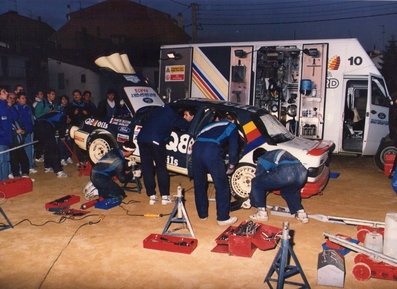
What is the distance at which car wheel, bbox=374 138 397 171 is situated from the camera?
33.3ft

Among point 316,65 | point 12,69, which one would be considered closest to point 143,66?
point 12,69

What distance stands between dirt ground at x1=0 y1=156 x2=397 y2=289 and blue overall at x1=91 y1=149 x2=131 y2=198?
1.21 feet

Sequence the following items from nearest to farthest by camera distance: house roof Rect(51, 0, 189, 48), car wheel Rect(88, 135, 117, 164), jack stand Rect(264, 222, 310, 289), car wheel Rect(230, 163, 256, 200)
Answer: jack stand Rect(264, 222, 310, 289) < car wheel Rect(230, 163, 256, 200) < car wheel Rect(88, 135, 117, 164) < house roof Rect(51, 0, 189, 48)

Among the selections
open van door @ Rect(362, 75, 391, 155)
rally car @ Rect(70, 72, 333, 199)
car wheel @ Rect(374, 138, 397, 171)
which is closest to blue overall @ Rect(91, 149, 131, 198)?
rally car @ Rect(70, 72, 333, 199)

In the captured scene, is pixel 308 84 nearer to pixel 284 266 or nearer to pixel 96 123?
pixel 96 123

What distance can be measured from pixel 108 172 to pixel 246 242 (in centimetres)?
317

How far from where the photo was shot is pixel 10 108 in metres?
8.52

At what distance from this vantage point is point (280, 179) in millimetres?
5887

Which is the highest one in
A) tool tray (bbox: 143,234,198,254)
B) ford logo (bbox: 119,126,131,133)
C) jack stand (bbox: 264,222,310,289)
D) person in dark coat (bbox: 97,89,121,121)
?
person in dark coat (bbox: 97,89,121,121)

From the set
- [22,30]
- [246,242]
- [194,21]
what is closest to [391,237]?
[246,242]

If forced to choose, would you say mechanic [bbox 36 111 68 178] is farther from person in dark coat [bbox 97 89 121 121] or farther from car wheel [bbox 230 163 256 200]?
car wheel [bbox 230 163 256 200]

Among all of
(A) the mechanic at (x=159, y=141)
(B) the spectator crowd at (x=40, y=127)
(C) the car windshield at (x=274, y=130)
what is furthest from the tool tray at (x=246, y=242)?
(B) the spectator crowd at (x=40, y=127)

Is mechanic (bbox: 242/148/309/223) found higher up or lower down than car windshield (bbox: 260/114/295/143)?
lower down

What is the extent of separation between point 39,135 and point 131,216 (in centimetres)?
397
